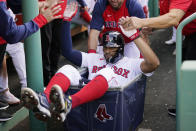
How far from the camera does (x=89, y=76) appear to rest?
374 centimetres

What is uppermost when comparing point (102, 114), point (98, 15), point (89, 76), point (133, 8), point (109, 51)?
point (133, 8)

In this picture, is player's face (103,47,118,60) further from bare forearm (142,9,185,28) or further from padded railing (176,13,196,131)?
padded railing (176,13,196,131)

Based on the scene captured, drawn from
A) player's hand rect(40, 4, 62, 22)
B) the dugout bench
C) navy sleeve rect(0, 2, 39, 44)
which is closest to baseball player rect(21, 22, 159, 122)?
the dugout bench

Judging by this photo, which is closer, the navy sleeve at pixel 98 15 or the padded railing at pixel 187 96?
the padded railing at pixel 187 96

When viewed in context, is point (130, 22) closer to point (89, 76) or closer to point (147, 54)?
point (147, 54)

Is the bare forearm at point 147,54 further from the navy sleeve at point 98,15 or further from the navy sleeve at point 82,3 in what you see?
the navy sleeve at point 82,3

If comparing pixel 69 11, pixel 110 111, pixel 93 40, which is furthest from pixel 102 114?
pixel 69 11

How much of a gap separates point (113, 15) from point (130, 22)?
2.92 ft

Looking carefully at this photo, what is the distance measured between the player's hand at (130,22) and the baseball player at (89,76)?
170mm

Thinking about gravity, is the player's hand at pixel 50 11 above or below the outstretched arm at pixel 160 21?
above

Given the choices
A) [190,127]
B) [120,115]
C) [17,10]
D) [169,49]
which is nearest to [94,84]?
[120,115]

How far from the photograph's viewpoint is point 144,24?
313 centimetres

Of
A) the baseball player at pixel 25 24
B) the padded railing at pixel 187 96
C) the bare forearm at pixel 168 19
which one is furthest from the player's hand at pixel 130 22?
the padded railing at pixel 187 96

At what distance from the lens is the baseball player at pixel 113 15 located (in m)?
3.85
